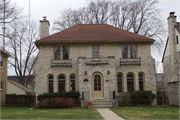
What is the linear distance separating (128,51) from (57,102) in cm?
914

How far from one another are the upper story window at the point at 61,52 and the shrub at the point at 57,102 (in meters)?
4.82

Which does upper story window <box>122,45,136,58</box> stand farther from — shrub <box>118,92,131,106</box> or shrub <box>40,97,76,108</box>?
shrub <box>40,97,76,108</box>

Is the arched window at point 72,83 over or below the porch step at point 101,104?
over

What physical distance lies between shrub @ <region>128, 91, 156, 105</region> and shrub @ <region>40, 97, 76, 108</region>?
5599mm

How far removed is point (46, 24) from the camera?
23.7m

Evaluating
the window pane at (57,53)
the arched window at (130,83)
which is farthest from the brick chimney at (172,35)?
the window pane at (57,53)

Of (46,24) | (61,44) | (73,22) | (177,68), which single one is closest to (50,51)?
(61,44)

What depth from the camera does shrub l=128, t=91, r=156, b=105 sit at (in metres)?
19.3

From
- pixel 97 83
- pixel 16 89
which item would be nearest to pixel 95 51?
pixel 97 83

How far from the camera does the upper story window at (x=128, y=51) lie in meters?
21.6

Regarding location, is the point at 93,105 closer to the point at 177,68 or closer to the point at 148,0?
the point at 177,68

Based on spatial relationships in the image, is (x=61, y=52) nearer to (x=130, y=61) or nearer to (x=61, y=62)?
(x=61, y=62)

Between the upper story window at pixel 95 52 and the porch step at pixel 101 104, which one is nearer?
the porch step at pixel 101 104

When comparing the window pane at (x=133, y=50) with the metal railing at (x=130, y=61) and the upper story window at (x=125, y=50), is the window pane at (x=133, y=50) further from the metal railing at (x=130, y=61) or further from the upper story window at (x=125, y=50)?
the metal railing at (x=130, y=61)
